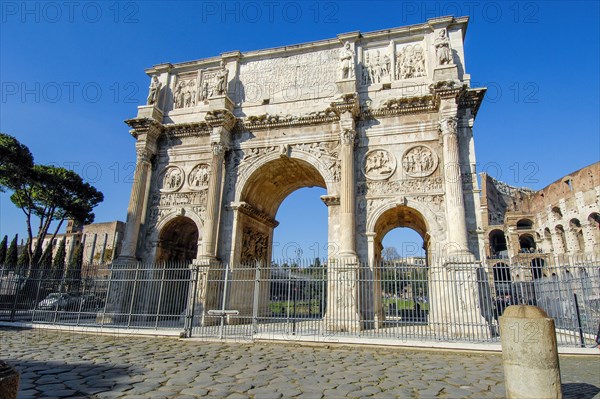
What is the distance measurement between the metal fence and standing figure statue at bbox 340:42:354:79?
7426mm

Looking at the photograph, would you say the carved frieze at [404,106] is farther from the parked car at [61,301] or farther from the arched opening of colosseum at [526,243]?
the arched opening of colosseum at [526,243]

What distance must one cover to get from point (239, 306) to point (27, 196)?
19.6 m

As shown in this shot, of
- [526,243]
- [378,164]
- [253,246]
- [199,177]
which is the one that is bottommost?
[253,246]

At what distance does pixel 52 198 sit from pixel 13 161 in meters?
4.61

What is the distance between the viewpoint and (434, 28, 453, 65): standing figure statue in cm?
1332

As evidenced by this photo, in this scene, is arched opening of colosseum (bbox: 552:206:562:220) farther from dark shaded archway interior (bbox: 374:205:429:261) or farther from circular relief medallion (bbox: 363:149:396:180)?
circular relief medallion (bbox: 363:149:396:180)

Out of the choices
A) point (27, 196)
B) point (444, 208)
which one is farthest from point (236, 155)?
point (27, 196)

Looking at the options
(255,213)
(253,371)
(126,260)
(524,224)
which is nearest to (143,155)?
(126,260)

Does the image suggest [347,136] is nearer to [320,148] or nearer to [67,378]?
[320,148]

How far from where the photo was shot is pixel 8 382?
207cm

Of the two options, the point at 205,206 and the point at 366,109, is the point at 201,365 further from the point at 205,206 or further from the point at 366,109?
the point at 366,109

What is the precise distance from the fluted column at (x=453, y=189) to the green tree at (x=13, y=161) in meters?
23.3

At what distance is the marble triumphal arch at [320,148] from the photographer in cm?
1274

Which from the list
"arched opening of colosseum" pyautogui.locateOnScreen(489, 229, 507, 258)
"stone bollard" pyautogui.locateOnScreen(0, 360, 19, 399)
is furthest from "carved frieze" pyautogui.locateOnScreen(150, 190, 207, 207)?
"arched opening of colosseum" pyautogui.locateOnScreen(489, 229, 507, 258)
